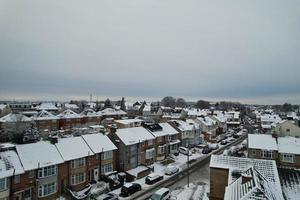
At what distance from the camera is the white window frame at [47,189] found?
93.0 ft

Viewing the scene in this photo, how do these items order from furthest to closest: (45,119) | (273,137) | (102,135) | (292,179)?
(45,119) → (273,137) → (102,135) → (292,179)

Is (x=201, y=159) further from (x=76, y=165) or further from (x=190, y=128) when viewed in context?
(x=76, y=165)

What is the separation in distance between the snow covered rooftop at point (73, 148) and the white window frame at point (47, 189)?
3.57 metres

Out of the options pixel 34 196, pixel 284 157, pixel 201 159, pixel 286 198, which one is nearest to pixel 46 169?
pixel 34 196

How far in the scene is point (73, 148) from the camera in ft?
113

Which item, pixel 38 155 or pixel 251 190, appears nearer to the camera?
pixel 251 190

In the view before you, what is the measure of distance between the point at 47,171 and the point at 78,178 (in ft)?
18.4

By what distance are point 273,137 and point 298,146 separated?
15.6 feet

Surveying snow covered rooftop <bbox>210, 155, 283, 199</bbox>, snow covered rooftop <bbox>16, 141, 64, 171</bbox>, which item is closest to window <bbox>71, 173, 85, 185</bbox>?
snow covered rooftop <bbox>16, 141, 64, 171</bbox>

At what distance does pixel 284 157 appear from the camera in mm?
41562

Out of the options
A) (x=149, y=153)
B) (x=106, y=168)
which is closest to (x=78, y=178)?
(x=106, y=168)

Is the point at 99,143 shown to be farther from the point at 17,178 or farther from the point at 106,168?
the point at 17,178

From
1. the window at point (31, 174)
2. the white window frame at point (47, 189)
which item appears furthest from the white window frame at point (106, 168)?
the window at point (31, 174)

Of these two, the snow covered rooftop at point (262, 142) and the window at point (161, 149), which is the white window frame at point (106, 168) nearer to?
the window at point (161, 149)
